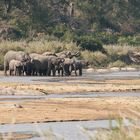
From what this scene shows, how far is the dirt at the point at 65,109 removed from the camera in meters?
19.2

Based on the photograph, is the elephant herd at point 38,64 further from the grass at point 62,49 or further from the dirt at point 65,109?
the dirt at point 65,109

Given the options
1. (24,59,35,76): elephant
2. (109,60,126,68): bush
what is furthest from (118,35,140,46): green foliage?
(24,59,35,76): elephant

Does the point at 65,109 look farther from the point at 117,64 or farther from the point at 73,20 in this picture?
the point at 73,20

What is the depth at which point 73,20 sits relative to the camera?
9631 cm

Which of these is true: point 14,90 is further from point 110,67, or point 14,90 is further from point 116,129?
point 110,67

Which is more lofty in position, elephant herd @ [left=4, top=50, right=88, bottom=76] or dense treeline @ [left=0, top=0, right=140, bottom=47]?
dense treeline @ [left=0, top=0, right=140, bottom=47]

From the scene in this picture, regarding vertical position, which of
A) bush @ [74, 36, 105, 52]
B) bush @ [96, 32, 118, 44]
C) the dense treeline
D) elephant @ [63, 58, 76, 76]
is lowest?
elephant @ [63, 58, 76, 76]

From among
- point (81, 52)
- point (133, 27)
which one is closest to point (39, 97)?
point (81, 52)

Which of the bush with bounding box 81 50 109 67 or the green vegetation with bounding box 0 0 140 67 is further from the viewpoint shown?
the green vegetation with bounding box 0 0 140 67

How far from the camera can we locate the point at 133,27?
339ft

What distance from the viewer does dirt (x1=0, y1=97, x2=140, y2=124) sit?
63.1 ft

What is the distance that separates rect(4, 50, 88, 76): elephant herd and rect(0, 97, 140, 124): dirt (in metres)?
21.5

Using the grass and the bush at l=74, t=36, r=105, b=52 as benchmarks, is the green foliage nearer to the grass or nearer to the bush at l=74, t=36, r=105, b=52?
the grass

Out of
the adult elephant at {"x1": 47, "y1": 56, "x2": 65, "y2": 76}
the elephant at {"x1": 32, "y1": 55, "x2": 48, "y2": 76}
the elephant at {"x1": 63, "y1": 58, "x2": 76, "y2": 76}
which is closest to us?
the elephant at {"x1": 32, "y1": 55, "x2": 48, "y2": 76}
